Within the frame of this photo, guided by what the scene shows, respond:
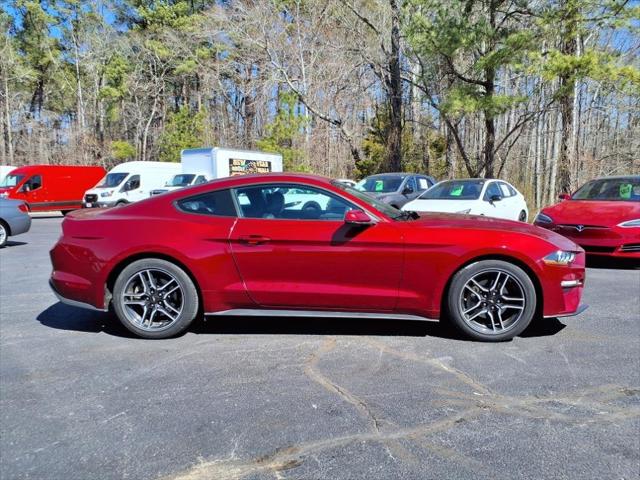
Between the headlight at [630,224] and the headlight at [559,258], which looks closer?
the headlight at [559,258]

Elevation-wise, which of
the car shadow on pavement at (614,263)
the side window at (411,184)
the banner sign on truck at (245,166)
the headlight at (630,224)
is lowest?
the car shadow on pavement at (614,263)

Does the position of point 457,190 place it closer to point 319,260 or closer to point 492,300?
point 492,300

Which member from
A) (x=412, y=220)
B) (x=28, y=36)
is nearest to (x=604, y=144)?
(x=412, y=220)

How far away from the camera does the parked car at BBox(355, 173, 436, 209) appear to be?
45.1 feet

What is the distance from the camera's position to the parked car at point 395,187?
13.8 meters

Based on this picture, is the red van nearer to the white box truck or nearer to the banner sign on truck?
the white box truck

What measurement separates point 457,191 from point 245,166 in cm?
1289

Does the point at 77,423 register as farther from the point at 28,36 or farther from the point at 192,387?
the point at 28,36

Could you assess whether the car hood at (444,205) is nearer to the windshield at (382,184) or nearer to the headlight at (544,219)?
the headlight at (544,219)

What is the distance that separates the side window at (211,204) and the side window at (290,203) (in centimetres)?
9

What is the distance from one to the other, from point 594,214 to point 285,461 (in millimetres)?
7151

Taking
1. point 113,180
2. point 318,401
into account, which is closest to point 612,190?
point 318,401

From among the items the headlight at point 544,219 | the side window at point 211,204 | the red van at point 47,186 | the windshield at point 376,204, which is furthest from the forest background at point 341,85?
the side window at point 211,204

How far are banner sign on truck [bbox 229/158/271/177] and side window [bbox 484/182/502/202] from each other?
1235 centimetres
